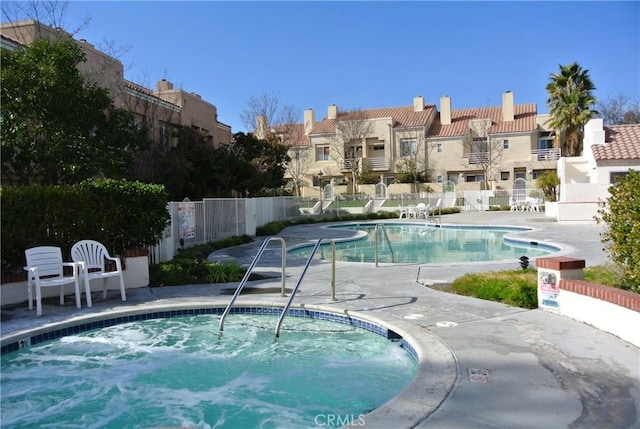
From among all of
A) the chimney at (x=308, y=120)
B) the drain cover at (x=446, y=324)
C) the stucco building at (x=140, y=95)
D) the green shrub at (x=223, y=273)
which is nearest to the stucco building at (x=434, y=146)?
the chimney at (x=308, y=120)

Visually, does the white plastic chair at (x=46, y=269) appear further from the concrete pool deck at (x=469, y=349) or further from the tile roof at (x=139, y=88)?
the tile roof at (x=139, y=88)

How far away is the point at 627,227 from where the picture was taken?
6336 millimetres

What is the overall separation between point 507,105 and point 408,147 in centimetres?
1053

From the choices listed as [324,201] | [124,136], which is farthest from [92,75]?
[324,201]

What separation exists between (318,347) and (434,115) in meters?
50.1

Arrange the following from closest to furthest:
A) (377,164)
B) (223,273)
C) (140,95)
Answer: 1. (223,273)
2. (140,95)
3. (377,164)

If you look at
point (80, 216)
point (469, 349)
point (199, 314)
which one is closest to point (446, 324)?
point (469, 349)

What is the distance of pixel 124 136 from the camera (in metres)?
13.8

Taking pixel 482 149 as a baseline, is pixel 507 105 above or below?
above

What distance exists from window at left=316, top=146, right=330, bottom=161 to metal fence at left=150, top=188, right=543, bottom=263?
50.8ft

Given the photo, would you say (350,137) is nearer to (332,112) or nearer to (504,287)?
(332,112)

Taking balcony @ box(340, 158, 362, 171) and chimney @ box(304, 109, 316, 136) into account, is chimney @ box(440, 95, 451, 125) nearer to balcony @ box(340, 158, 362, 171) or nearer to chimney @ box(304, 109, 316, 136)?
balcony @ box(340, 158, 362, 171)

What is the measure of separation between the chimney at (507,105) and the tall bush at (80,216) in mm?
45351

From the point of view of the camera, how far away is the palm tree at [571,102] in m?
36.1
